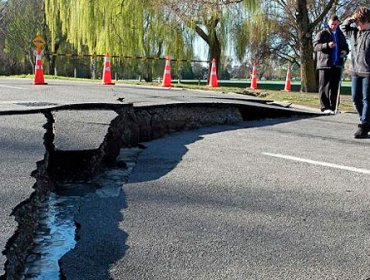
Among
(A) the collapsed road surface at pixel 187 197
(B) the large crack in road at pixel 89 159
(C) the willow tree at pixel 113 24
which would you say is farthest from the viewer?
(C) the willow tree at pixel 113 24

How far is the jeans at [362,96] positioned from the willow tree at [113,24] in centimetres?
1631

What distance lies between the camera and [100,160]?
4.12m

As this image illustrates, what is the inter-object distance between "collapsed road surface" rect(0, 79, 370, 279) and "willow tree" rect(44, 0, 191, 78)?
15.9m

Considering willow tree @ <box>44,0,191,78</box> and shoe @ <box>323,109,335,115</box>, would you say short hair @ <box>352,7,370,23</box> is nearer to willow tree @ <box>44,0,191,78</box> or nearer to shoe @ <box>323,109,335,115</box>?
shoe @ <box>323,109,335,115</box>

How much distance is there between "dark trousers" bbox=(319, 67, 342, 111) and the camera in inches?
319

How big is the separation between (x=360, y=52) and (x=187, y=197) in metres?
3.69

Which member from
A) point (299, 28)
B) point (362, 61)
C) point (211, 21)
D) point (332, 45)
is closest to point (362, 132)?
point (362, 61)

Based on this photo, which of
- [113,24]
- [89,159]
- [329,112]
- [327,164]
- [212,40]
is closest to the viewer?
[89,159]

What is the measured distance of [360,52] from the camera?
5801 mm

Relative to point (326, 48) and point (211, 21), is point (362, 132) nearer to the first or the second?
point (326, 48)

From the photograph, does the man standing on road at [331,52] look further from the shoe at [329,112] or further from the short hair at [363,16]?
the short hair at [363,16]

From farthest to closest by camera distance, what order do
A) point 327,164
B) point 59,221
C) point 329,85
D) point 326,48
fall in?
1. point 329,85
2. point 326,48
3. point 327,164
4. point 59,221

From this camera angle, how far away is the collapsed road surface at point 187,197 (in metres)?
2.16

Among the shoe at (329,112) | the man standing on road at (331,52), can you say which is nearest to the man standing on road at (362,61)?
the man standing on road at (331,52)
